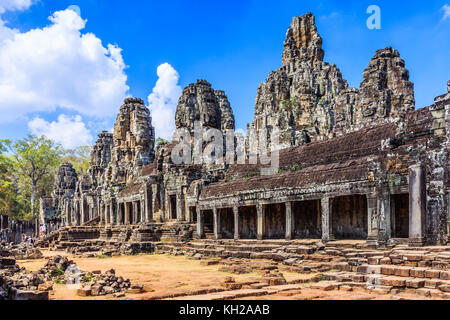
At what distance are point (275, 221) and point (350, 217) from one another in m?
4.59

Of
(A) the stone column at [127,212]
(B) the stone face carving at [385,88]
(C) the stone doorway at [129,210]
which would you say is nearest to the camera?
(B) the stone face carving at [385,88]

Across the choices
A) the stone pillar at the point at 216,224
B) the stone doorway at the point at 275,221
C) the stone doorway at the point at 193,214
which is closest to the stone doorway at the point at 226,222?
the stone pillar at the point at 216,224

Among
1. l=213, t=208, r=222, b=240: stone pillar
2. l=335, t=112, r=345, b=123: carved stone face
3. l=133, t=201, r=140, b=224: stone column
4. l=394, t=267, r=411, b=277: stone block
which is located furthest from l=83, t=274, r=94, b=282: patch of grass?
l=335, t=112, r=345, b=123: carved stone face

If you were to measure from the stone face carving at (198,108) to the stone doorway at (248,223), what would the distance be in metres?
12.4

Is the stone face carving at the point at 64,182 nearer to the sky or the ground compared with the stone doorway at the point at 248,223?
nearer to the sky

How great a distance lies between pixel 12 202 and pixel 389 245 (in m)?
54.7

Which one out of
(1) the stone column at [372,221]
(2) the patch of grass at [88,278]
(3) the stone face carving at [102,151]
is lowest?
(2) the patch of grass at [88,278]

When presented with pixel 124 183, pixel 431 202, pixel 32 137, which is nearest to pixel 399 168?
pixel 431 202

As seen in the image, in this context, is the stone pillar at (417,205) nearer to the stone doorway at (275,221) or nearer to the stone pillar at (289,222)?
the stone pillar at (289,222)

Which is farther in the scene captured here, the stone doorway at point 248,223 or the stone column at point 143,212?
the stone column at point 143,212

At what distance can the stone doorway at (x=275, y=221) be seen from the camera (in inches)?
845

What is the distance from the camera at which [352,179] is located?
15.6m

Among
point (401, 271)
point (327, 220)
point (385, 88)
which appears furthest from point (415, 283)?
point (385, 88)
